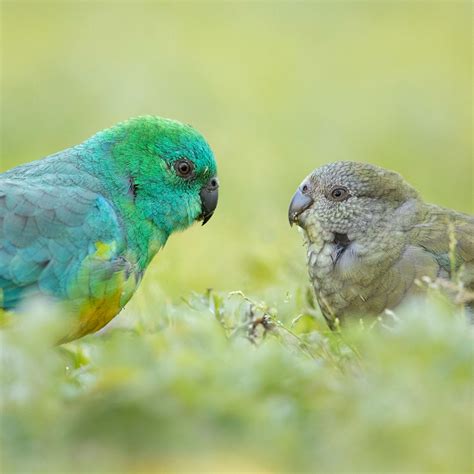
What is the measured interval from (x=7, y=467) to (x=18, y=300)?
136 cm

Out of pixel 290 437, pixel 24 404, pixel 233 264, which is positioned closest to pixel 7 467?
pixel 24 404

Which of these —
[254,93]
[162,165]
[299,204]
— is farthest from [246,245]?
[254,93]

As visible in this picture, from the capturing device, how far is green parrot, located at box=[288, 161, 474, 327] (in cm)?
409

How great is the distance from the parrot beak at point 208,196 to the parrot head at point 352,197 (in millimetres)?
462

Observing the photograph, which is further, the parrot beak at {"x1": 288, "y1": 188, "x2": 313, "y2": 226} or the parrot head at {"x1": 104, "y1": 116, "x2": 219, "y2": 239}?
the parrot beak at {"x1": 288, "y1": 188, "x2": 313, "y2": 226}

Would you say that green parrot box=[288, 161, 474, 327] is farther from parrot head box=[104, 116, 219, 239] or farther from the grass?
the grass

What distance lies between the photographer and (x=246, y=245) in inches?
245

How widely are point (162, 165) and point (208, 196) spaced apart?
0.33 meters

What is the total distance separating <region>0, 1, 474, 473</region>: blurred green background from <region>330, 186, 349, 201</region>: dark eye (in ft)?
1.75

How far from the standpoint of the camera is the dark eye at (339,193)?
14.6 ft

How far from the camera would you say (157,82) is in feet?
41.2

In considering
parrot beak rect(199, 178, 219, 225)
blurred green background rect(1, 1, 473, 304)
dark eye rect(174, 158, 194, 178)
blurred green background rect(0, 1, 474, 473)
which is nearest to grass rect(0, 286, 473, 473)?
blurred green background rect(0, 1, 474, 473)

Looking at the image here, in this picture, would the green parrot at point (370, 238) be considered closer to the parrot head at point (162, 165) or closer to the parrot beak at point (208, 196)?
the parrot beak at point (208, 196)

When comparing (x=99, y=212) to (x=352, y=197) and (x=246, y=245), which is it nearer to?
(x=352, y=197)
